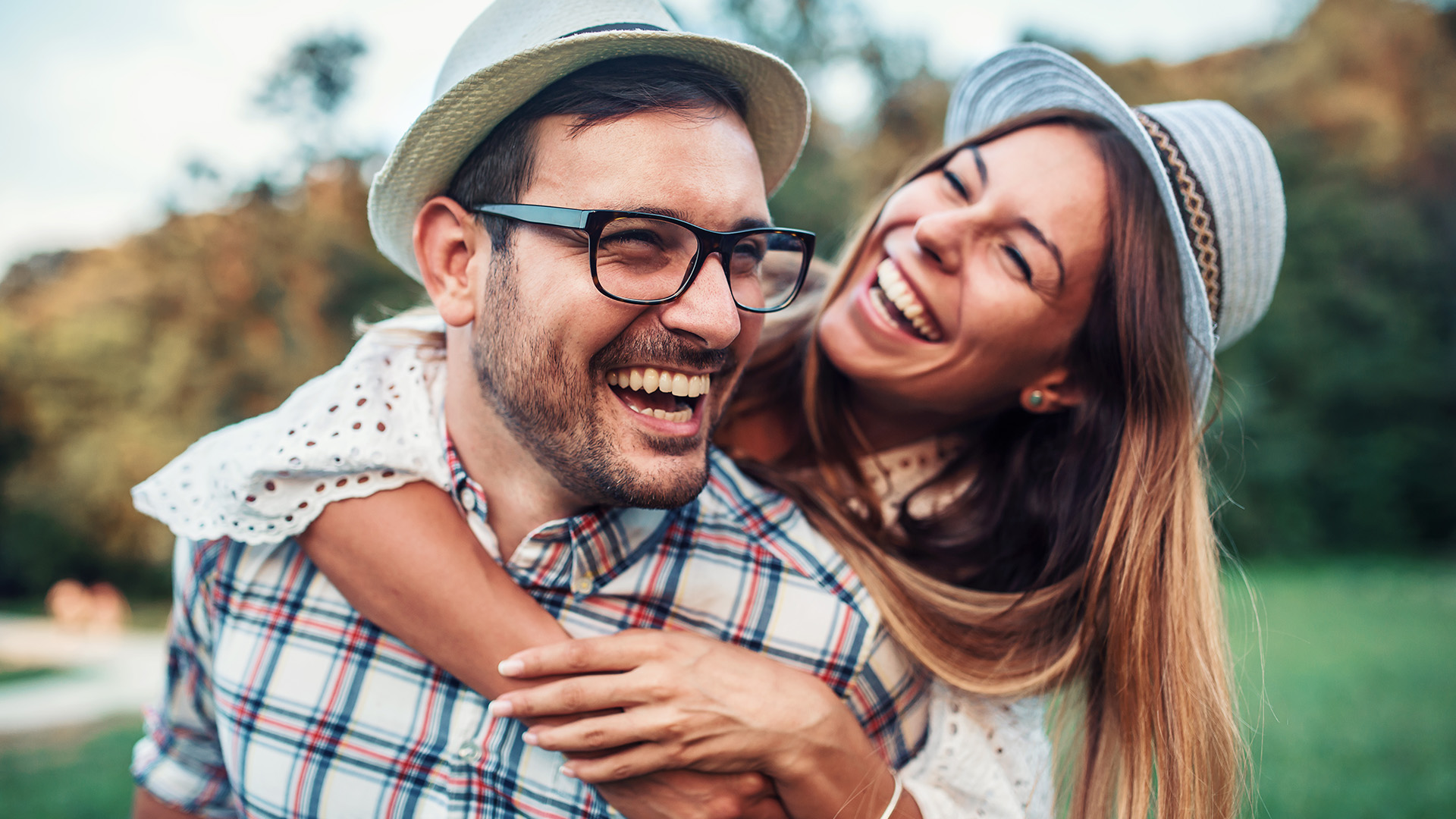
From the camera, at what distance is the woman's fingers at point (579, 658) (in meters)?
1.69

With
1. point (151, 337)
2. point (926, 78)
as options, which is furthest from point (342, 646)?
point (926, 78)

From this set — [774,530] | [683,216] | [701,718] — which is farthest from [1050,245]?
[701,718]

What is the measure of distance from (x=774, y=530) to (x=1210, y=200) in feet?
4.65

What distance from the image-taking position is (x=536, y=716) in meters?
1.70

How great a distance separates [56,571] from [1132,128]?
1765 cm

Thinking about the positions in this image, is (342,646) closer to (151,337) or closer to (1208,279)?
(1208,279)

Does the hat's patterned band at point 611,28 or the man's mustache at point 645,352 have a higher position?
the hat's patterned band at point 611,28

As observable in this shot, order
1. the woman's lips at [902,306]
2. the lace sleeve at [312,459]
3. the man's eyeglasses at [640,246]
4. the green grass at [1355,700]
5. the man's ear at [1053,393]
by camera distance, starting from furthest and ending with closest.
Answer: the green grass at [1355,700], the man's ear at [1053,393], the woman's lips at [902,306], the lace sleeve at [312,459], the man's eyeglasses at [640,246]

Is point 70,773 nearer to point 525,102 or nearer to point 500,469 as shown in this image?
point 500,469

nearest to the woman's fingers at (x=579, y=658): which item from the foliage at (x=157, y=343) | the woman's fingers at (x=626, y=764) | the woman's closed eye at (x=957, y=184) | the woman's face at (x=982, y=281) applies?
the woman's fingers at (x=626, y=764)

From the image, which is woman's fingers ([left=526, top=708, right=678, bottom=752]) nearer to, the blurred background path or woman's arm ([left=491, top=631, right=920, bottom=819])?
woman's arm ([left=491, top=631, right=920, bottom=819])

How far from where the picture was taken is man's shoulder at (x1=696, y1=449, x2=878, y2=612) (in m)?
2.06

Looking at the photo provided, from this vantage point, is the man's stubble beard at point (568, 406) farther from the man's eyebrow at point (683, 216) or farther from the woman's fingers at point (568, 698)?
the woman's fingers at point (568, 698)

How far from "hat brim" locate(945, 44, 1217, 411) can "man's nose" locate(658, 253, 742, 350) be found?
126cm
